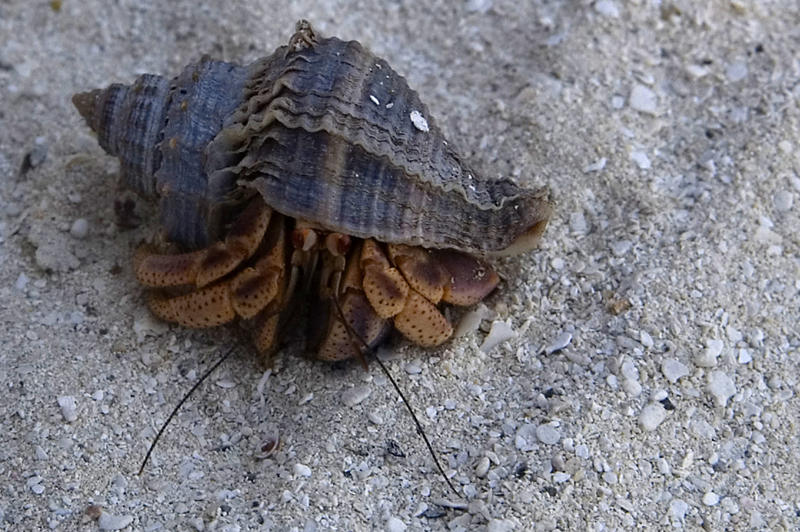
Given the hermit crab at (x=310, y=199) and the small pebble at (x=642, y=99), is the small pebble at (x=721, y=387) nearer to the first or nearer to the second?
the hermit crab at (x=310, y=199)

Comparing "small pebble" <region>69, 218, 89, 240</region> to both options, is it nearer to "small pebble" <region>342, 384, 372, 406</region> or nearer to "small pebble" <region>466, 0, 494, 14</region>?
"small pebble" <region>342, 384, 372, 406</region>

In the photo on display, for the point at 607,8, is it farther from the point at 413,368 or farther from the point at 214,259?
the point at 214,259

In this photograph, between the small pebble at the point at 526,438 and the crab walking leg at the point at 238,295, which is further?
the crab walking leg at the point at 238,295

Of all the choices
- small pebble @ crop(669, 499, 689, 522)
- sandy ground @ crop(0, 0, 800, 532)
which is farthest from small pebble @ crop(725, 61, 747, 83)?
small pebble @ crop(669, 499, 689, 522)

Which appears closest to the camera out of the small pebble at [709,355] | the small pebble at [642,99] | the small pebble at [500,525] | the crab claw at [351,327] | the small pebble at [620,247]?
the small pebble at [500,525]

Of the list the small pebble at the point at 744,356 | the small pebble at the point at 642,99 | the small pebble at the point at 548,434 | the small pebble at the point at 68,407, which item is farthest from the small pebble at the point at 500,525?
the small pebble at the point at 642,99

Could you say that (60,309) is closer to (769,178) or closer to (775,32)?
(769,178)

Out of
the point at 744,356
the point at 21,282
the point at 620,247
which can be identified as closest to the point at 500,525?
the point at 744,356

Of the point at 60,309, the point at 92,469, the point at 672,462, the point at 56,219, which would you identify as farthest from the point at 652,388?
the point at 56,219
